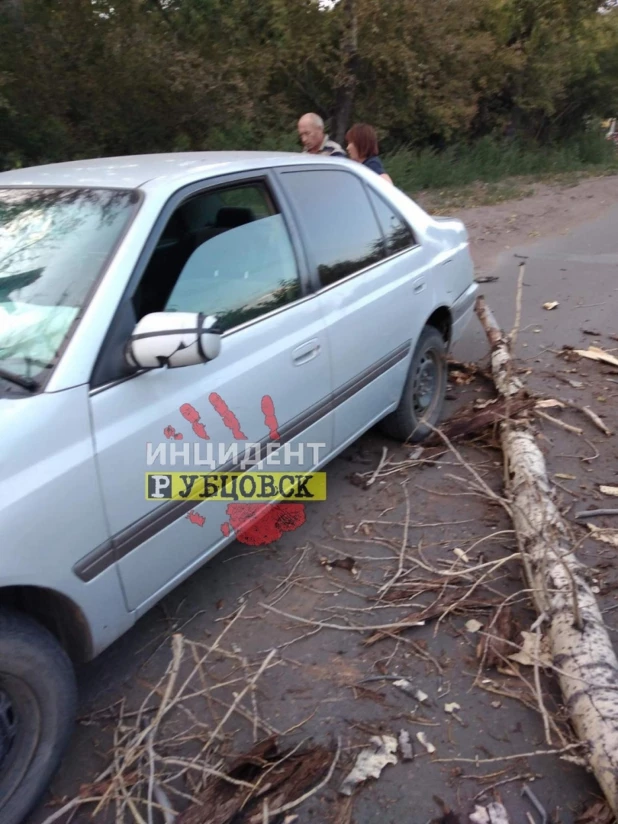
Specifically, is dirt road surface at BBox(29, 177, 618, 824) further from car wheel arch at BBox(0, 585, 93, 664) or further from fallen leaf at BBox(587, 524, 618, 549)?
car wheel arch at BBox(0, 585, 93, 664)

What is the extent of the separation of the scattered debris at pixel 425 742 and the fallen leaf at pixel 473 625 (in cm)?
60

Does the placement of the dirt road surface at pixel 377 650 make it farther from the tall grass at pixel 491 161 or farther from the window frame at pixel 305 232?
the tall grass at pixel 491 161

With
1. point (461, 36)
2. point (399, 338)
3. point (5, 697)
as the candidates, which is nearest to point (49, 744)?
point (5, 697)

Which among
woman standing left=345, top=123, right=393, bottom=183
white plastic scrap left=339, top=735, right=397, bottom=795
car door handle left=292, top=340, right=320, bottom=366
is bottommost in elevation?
white plastic scrap left=339, top=735, right=397, bottom=795

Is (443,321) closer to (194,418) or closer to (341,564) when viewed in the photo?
(341,564)

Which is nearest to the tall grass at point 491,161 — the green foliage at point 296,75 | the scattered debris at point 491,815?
the green foliage at point 296,75

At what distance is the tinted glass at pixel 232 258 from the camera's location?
2.69 m

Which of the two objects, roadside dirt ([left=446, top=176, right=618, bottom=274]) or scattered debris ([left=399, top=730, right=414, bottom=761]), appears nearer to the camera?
scattered debris ([left=399, top=730, right=414, bottom=761])

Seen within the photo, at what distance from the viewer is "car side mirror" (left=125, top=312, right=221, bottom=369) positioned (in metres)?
2.18

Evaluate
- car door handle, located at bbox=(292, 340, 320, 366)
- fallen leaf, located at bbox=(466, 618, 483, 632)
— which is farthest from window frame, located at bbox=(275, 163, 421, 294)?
fallen leaf, located at bbox=(466, 618, 483, 632)

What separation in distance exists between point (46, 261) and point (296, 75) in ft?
51.6

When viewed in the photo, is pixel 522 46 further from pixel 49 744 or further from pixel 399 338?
pixel 49 744

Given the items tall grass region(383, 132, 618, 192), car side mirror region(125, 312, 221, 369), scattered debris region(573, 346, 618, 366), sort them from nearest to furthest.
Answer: car side mirror region(125, 312, 221, 369)
scattered debris region(573, 346, 618, 366)
tall grass region(383, 132, 618, 192)

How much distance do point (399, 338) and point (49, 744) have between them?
2.61 metres
